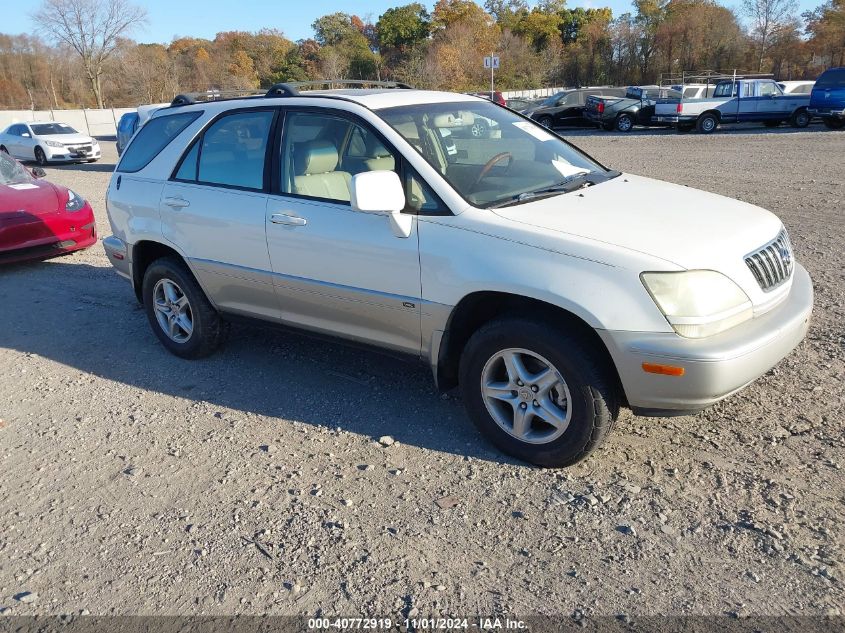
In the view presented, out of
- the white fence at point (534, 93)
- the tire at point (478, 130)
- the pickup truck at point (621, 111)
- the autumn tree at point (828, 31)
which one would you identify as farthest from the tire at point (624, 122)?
the autumn tree at point (828, 31)

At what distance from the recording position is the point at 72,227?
8781 millimetres

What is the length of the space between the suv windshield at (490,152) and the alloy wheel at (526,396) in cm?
85

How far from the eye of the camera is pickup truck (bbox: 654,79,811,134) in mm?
22156

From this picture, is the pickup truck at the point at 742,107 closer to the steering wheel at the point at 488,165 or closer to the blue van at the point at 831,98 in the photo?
the blue van at the point at 831,98

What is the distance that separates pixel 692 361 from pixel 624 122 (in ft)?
77.8

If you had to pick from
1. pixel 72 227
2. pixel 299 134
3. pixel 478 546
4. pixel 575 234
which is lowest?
pixel 478 546

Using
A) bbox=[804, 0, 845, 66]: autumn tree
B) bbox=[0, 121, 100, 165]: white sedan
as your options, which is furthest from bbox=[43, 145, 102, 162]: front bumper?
bbox=[804, 0, 845, 66]: autumn tree

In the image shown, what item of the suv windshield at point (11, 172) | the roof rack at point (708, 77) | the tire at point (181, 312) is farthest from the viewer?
the roof rack at point (708, 77)

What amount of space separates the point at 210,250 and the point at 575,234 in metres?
2.60

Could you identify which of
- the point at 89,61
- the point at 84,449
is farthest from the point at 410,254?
the point at 89,61

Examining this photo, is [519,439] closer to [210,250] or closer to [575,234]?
[575,234]

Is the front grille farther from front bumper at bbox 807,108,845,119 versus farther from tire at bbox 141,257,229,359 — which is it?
front bumper at bbox 807,108,845,119

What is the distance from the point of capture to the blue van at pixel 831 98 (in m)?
20.3

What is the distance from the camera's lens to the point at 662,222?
3.58 meters
